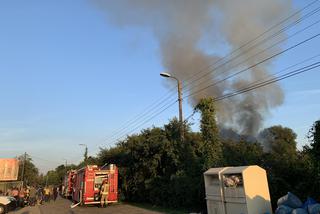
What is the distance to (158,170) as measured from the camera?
78.7ft

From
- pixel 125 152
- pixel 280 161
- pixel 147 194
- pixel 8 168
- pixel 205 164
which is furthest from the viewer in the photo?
pixel 8 168

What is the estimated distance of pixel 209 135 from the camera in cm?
1875

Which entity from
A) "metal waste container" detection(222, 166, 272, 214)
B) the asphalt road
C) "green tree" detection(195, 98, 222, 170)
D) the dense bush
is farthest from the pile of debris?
the asphalt road

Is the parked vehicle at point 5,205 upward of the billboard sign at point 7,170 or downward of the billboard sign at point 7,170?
downward

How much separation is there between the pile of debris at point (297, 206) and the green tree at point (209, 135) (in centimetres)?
673

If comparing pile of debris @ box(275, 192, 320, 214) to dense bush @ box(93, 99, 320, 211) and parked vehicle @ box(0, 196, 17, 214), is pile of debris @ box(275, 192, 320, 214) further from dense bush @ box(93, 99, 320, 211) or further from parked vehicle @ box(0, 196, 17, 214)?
parked vehicle @ box(0, 196, 17, 214)

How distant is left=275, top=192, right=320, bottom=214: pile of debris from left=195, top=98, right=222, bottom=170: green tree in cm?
673

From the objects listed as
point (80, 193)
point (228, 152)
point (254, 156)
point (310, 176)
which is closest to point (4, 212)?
point (80, 193)

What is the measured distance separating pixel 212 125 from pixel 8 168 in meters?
33.1

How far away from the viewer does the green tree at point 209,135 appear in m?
17.7

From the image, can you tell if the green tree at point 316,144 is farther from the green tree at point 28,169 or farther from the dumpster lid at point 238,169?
the green tree at point 28,169

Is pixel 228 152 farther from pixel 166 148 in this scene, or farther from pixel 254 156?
pixel 166 148

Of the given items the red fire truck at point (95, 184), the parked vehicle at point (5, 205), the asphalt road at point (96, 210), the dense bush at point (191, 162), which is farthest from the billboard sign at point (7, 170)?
the red fire truck at point (95, 184)

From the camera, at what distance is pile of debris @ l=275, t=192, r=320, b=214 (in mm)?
9555
